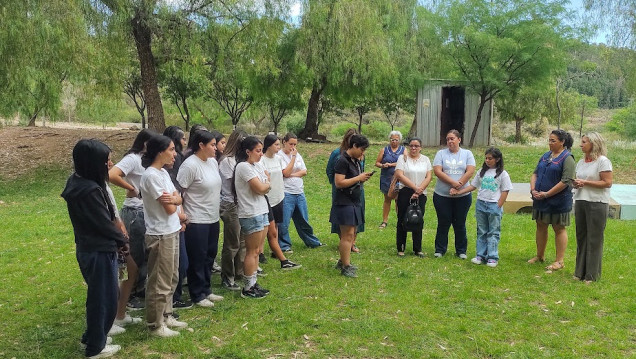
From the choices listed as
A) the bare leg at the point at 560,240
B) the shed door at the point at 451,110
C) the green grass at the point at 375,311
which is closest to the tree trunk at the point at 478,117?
the shed door at the point at 451,110

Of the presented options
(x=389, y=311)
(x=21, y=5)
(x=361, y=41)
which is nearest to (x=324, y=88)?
(x=361, y=41)

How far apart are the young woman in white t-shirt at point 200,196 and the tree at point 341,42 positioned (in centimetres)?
1256

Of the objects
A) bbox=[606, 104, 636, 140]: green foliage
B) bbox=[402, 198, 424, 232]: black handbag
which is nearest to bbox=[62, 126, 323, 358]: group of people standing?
bbox=[402, 198, 424, 232]: black handbag

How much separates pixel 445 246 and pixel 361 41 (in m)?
11.3

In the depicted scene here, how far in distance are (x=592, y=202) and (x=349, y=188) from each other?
2.65m

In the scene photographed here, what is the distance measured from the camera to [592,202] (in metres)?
5.41

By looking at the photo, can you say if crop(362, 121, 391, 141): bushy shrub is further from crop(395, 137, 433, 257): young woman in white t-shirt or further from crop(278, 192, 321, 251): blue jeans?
crop(395, 137, 433, 257): young woman in white t-shirt

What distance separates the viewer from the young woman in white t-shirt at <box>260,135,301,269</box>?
5770 mm

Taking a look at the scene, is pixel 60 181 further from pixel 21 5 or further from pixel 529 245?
pixel 529 245

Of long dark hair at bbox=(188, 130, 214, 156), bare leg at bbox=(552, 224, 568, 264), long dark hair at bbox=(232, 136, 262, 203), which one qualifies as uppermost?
long dark hair at bbox=(188, 130, 214, 156)

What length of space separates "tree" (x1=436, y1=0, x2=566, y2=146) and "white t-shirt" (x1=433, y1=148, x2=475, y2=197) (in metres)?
11.1

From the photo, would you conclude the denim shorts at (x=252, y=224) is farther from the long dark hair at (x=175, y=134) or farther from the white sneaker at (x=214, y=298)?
the long dark hair at (x=175, y=134)

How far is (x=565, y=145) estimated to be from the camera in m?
5.88

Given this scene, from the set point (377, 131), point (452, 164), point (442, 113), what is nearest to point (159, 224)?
point (452, 164)
